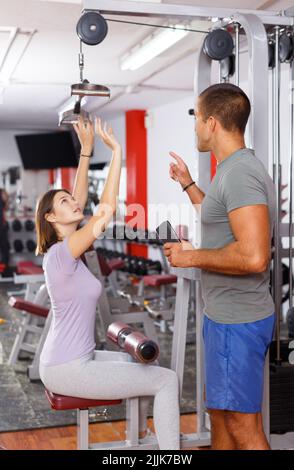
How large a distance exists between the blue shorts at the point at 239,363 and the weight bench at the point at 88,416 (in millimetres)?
435

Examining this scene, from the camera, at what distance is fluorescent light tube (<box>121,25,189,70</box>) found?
4.07 meters

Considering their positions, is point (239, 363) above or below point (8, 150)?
below

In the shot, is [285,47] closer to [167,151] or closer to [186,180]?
[186,180]

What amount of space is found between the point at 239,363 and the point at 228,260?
305 mm

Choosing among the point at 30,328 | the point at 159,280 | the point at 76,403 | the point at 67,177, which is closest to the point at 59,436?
the point at 76,403

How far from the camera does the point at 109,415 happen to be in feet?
9.69

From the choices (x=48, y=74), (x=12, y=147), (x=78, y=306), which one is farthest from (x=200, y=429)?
(x=12, y=147)

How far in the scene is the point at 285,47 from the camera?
84.4 inches

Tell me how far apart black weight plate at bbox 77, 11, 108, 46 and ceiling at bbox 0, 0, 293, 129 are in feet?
4.25

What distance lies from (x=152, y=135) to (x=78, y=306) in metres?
6.16

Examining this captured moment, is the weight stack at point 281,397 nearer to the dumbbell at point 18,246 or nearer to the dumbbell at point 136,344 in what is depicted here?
the dumbbell at point 136,344

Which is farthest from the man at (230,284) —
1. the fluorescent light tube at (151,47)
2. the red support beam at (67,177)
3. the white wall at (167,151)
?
the red support beam at (67,177)

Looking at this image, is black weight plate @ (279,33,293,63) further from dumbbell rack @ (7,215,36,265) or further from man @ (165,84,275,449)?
dumbbell rack @ (7,215,36,265)

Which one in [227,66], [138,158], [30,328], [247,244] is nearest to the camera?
[247,244]
